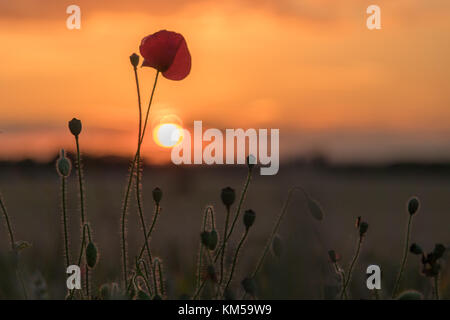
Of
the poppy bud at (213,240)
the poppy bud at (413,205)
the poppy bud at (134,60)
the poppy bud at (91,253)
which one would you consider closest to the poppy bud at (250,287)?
the poppy bud at (213,240)

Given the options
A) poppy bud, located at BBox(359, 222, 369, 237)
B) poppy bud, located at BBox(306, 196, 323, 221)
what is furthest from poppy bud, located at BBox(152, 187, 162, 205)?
poppy bud, located at BBox(359, 222, 369, 237)

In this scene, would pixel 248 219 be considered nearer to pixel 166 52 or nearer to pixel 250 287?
pixel 250 287

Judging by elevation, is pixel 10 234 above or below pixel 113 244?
above

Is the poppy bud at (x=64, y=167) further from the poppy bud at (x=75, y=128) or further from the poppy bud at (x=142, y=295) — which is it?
the poppy bud at (x=142, y=295)

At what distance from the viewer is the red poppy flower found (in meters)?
2.40

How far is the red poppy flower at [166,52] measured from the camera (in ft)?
7.88

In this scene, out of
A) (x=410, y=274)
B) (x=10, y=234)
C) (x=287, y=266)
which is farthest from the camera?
(x=410, y=274)

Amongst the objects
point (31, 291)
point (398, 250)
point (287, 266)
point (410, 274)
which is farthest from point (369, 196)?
point (31, 291)

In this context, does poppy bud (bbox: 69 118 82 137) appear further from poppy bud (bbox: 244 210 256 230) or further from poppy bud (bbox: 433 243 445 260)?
poppy bud (bbox: 433 243 445 260)

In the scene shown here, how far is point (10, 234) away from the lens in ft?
7.11

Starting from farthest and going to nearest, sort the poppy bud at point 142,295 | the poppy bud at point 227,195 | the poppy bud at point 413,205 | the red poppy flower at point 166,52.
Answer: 1. the red poppy flower at point 166,52
2. the poppy bud at point 413,205
3. the poppy bud at point 227,195
4. the poppy bud at point 142,295
